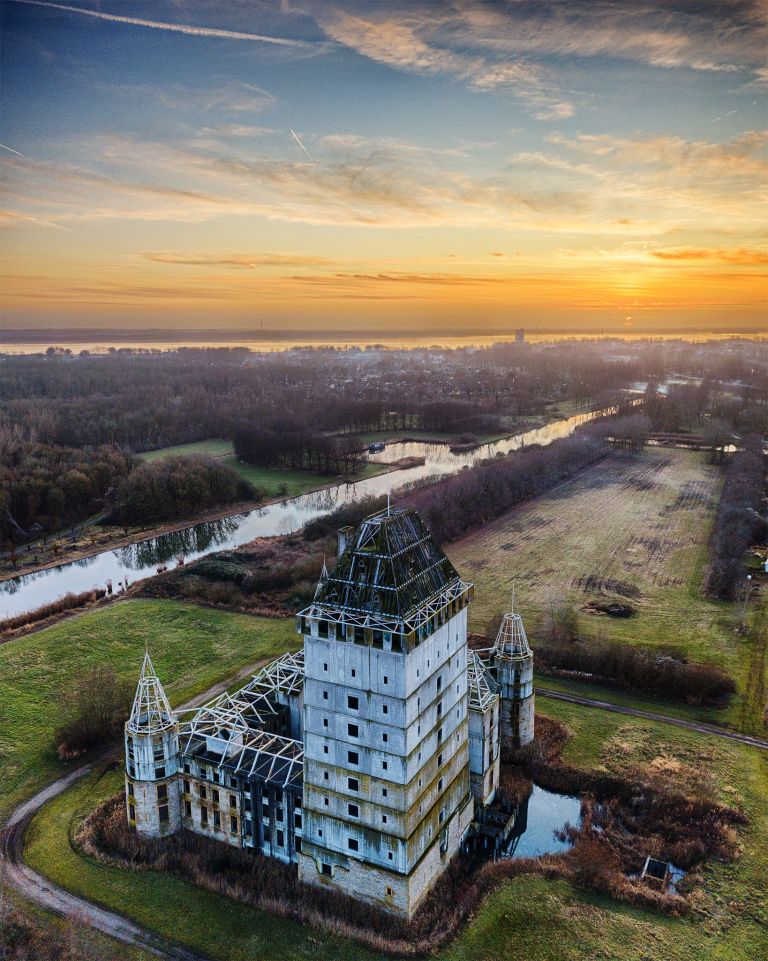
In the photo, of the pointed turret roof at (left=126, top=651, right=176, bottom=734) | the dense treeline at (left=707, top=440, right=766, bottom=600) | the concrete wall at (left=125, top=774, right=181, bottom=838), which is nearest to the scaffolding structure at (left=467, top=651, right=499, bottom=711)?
the pointed turret roof at (left=126, top=651, right=176, bottom=734)

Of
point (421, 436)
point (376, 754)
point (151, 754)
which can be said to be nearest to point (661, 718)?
point (376, 754)

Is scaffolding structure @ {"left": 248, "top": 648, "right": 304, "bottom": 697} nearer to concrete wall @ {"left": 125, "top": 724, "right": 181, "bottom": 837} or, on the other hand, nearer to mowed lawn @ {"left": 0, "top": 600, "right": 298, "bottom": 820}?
concrete wall @ {"left": 125, "top": 724, "right": 181, "bottom": 837}

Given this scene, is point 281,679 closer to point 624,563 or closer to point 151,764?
point 151,764

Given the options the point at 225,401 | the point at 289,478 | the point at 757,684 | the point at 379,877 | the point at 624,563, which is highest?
the point at 225,401

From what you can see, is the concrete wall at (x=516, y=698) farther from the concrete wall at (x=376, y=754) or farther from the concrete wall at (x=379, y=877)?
the concrete wall at (x=376, y=754)

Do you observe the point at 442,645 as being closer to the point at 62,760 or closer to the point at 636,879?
the point at 636,879

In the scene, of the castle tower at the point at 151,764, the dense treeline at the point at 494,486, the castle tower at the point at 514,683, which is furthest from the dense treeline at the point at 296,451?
the castle tower at the point at 151,764

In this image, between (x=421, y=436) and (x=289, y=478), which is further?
(x=421, y=436)
